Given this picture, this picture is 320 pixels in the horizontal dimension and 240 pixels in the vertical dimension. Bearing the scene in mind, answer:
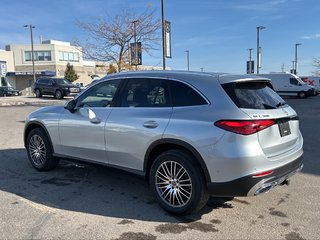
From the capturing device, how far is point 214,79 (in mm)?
4383

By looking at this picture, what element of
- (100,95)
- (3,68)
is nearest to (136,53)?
(100,95)

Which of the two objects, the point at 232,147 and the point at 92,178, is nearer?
the point at 232,147

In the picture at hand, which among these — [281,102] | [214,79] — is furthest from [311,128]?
[214,79]

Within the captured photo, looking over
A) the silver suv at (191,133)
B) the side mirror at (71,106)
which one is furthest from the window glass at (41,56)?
the silver suv at (191,133)

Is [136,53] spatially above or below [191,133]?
above

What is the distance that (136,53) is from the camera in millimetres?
23297

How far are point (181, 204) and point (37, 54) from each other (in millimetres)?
63236

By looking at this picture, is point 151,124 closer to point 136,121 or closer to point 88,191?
point 136,121

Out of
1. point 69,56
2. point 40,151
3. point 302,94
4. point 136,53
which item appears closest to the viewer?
point 40,151

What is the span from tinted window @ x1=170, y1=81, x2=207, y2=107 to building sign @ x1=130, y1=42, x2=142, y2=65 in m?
19.0

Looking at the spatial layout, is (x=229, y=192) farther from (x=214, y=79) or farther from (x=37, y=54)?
(x=37, y=54)

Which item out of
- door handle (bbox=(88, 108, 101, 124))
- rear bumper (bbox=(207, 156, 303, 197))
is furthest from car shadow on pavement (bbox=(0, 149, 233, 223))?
door handle (bbox=(88, 108, 101, 124))

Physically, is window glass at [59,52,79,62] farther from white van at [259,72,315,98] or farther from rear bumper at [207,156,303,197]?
rear bumper at [207,156,303,197]

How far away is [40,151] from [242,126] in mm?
3898
